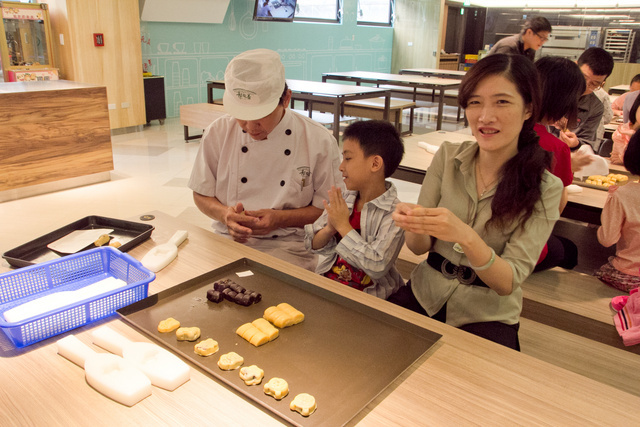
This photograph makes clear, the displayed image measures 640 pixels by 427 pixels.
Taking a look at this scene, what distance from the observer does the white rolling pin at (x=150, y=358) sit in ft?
3.25

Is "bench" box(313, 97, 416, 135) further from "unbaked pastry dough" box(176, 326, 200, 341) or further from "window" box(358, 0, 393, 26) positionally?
"unbaked pastry dough" box(176, 326, 200, 341)

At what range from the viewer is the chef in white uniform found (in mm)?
2043

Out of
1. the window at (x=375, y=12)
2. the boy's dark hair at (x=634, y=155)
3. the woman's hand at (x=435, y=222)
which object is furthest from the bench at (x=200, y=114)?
the window at (x=375, y=12)

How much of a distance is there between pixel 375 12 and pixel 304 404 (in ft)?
38.1

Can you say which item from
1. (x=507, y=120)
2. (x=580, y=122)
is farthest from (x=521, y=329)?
(x=580, y=122)

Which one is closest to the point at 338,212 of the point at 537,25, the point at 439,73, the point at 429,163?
the point at 429,163

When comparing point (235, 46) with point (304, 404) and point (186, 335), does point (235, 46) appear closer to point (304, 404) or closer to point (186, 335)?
point (186, 335)

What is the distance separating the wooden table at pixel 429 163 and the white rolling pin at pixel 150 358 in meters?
1.94

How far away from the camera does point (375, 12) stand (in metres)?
11.4

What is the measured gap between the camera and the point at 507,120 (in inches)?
57.1

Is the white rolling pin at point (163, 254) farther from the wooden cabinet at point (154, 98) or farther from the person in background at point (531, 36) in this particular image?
the wooden cabinet at point (154, 98)

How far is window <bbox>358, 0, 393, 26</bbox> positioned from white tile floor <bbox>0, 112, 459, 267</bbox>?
21.3 feet

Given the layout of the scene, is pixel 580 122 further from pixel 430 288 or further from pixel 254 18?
pixel 254 18

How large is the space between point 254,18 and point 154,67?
6.62 feet
